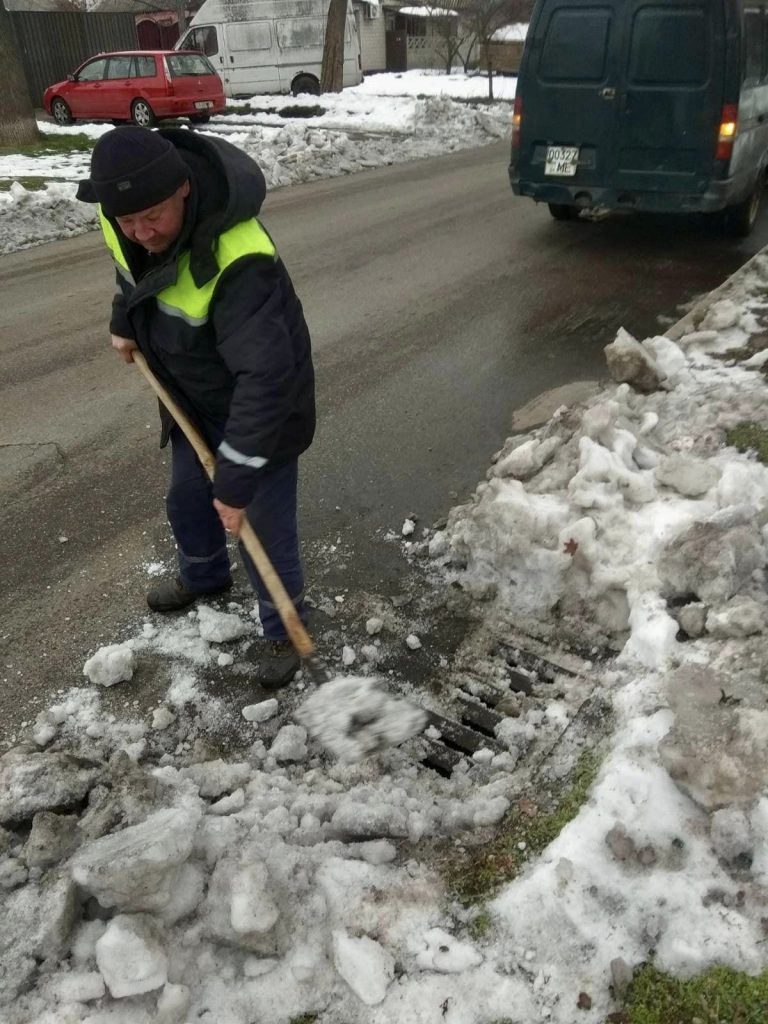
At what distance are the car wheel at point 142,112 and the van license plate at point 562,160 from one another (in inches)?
473

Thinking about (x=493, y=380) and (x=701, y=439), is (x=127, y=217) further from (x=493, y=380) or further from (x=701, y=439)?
(x=493, y=380)

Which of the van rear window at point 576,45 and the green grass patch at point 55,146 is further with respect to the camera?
the green grass patch at point 55,146

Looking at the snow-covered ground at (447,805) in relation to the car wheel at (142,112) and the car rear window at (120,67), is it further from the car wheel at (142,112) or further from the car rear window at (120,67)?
the car rear window at (120,67)

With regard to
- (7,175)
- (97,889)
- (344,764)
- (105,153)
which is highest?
(105,153)

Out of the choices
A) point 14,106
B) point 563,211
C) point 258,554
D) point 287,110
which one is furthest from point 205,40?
point 258,554

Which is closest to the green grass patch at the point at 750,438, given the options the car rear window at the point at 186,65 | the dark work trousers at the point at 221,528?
the dark work trousers at the point at 221,528

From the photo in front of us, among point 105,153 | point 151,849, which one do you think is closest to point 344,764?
point 151,849

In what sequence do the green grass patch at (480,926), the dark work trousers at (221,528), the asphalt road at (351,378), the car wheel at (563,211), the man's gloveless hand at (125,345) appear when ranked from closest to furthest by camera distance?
the green grass patch at (480,926), the dark work trousers at (221,528), the man's gloveless hand at (125,345), the asphalt road at (351,378), the car wheel at (563,211)

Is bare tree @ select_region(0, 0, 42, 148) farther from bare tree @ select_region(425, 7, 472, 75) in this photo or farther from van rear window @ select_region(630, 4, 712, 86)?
bare tree @ select_region(425, 7, 472, 75)

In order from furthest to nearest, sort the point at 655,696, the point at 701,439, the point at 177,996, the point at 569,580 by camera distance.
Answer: the point at 701,439 → the point at 569,580 → the point at 655,696 → the point at 177,996

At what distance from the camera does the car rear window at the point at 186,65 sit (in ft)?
54.2

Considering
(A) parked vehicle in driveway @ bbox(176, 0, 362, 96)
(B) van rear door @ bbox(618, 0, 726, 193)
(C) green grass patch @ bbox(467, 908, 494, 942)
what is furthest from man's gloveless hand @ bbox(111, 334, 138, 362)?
(A) parked vehicle in driveway @ bbox(176, 0, 362, 96)

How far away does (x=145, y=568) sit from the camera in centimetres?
363

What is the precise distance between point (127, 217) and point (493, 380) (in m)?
3.40
